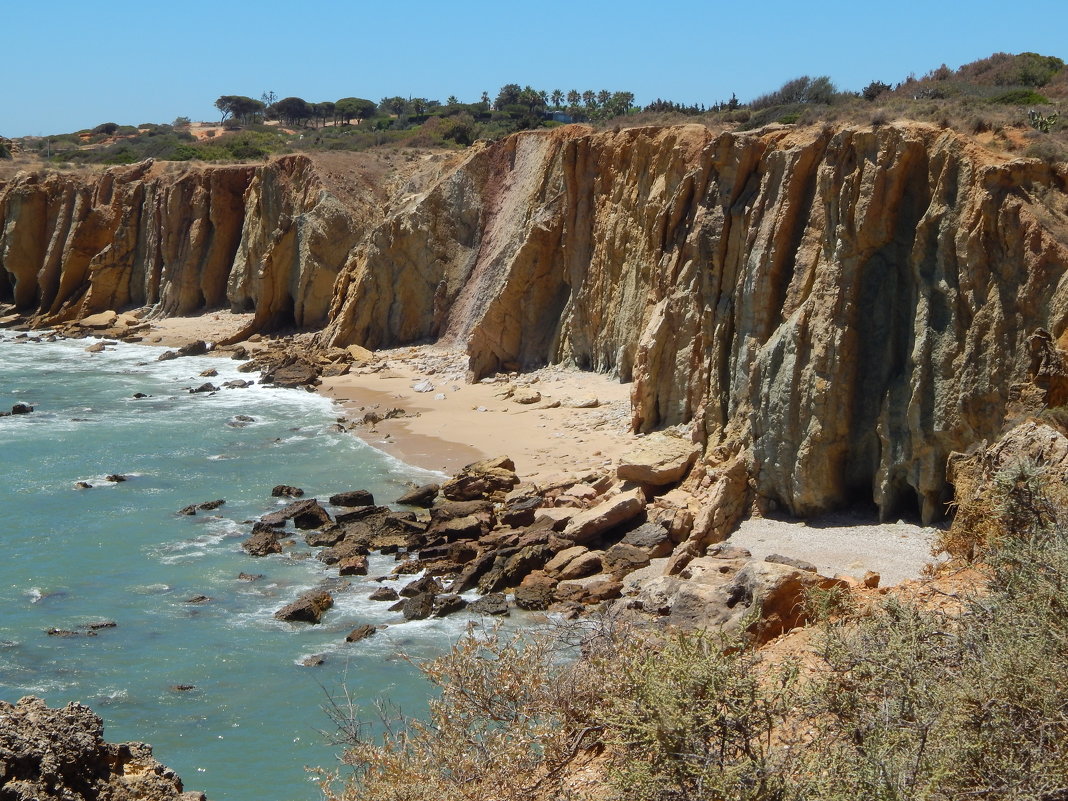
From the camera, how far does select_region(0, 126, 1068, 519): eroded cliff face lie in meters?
17.6

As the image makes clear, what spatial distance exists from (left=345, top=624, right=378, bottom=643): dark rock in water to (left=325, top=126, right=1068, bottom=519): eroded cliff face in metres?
7.64

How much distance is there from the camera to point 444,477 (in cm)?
2650

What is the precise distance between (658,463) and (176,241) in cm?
3789

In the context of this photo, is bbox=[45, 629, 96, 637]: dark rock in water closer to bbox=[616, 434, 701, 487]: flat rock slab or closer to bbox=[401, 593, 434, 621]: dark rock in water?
bbox=[401, 593, 434, 621]: dark rock in water

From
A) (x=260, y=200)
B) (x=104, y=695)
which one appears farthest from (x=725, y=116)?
(x=104, y=695)

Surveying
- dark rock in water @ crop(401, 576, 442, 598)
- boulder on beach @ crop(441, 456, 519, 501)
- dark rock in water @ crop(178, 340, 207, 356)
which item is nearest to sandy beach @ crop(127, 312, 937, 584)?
boulder on beach @ crop(441, 456, 519, 501)

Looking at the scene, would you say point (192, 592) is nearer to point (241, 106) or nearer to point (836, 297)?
point (836, 297)

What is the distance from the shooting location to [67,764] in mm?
8125

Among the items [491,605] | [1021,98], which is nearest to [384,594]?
[491,605]

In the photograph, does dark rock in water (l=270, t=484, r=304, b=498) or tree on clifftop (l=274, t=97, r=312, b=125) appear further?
tree on clifftop (l=274, t=97, r=312, b=125)

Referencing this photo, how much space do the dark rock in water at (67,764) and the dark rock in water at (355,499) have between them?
611 inches

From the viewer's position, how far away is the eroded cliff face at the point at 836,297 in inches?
683

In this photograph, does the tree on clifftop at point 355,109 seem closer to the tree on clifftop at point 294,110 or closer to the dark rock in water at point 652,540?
the tree on clifftop at point 294,110

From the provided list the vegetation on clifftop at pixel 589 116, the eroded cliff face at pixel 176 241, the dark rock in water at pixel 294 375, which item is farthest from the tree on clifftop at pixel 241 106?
the dark rock in water at pixel 294 375
